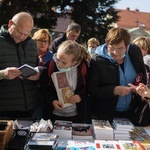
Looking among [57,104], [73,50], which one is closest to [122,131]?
[57,104]

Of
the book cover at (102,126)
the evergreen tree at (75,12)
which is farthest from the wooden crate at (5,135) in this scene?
the evergreen tree at (75,12)

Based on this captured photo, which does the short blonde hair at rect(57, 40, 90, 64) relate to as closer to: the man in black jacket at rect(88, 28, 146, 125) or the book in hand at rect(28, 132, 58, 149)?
the man in black jacket at rect(88, 28, 146, 125)

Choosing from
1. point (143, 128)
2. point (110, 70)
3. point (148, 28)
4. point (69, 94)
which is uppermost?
point (110, 70)

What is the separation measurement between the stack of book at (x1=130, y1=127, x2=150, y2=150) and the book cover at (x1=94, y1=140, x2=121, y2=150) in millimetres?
222

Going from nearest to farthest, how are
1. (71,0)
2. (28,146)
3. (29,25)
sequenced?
1. (28,146)
2. (29,25)
3. (71,0)

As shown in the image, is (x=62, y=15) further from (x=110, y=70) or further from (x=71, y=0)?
(x=110, y=70)

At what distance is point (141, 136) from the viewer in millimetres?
2154

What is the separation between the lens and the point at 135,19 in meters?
51.2

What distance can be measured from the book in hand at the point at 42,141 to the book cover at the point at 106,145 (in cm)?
31

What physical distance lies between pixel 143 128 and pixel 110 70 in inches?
24.6

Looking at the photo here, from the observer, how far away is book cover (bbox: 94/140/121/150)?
5.90 ft

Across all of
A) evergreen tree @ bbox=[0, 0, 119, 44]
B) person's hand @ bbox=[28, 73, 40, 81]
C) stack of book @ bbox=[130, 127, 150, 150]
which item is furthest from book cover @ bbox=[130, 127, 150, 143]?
evergreen tree @ bbox=[0, 0, 119, 44]

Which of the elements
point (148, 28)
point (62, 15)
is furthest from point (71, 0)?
point (148, 28)

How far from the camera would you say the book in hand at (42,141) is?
165 cm
